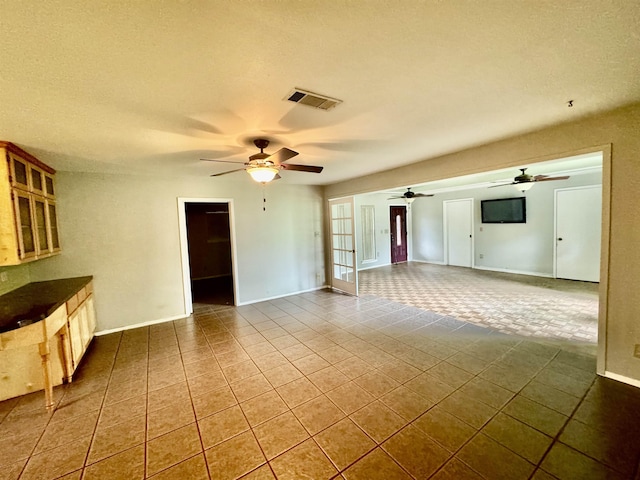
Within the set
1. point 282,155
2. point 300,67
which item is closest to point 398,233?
point 282,155

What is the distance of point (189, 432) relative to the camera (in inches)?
78.2

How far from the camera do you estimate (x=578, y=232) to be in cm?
585

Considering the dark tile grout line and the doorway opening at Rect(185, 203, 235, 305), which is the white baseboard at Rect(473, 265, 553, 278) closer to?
the dark tile grout line

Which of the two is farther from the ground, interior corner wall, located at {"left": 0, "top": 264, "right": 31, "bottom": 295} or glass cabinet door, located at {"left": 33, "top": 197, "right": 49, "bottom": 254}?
glass cabinet door, located at {"left": 33, "top": 197, "right": 49, "bottom": 254}

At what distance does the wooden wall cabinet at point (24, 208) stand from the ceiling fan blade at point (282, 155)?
2.46 m

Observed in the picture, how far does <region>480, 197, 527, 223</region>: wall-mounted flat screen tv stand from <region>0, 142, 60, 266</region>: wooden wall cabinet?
356 inches

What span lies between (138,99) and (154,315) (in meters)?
3.69

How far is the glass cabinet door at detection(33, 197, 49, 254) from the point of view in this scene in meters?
2.97

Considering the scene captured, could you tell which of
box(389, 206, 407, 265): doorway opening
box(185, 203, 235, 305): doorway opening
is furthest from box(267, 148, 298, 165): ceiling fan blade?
box(389, 206, 407, 265): doorway opening

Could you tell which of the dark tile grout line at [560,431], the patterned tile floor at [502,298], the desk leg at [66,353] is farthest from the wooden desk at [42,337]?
the patterned tile floor at [502,298]

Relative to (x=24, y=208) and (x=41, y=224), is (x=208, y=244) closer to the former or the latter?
(x=41, y=224)

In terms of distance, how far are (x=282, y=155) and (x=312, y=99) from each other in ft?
2.01

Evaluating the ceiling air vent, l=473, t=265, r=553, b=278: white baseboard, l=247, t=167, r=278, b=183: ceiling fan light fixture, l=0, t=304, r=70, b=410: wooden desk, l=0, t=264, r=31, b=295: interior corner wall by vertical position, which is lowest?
l=473, t=265, r=553, b=278: white baseboard

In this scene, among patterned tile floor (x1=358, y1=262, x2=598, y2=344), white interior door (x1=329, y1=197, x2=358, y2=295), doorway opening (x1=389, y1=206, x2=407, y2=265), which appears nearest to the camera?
patterned tile floor (x1=358, y1=262, x2=598, y2=344)
